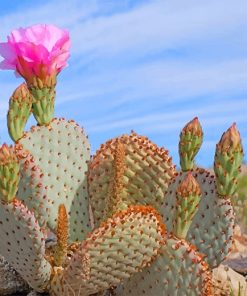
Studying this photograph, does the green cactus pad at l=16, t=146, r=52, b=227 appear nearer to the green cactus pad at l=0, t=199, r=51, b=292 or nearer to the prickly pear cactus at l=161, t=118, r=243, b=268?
the green cactus pad at l=0, t=199, r=51, b=292

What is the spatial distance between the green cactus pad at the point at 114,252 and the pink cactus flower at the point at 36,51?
1047 millimetres

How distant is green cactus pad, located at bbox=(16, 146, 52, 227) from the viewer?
4.71 meters

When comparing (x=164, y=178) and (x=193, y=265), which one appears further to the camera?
(x=164, y=178)

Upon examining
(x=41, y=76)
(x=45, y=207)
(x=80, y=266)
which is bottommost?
(x=80, y=266)

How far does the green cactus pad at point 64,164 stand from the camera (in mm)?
5105

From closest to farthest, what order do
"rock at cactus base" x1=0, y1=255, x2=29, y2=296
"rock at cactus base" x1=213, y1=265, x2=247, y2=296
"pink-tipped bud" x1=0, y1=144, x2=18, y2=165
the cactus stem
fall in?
"pink-tipped bud" x1=0, y1=144, x2=18, y2=165 < the cactus stem < "rock at cactus base" x1=0, y1=255, x2=29, y2=296 < "rock at cactus base" x1=213, y1=265, x2=247, y2=296

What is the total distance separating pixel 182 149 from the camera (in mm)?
4637

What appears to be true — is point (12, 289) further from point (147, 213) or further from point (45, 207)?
Result: point (147, 213)

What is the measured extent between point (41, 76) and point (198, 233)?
52.1 inches

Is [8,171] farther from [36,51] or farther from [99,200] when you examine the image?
[99,200]

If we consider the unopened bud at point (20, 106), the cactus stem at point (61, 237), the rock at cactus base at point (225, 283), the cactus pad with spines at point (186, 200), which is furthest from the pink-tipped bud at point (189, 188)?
the rock at cactus base at point (225, 283)

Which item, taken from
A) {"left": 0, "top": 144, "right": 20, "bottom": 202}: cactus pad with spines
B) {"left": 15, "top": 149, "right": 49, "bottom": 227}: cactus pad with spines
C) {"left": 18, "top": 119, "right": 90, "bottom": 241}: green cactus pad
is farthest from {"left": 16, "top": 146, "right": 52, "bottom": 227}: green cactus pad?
{"left": 0, "top": 144, "right": 20, "bottom": 202}: cactus pad with spines

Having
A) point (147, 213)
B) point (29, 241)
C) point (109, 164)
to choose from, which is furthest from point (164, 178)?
point (29, 241)

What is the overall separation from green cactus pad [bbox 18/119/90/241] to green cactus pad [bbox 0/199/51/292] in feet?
1.56
